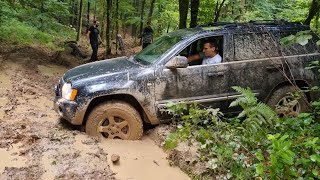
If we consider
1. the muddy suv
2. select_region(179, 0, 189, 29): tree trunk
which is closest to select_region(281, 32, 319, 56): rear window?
the muddy suv

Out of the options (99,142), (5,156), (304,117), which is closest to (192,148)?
(99,142)

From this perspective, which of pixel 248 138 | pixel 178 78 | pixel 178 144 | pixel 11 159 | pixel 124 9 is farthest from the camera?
pixel 124 9

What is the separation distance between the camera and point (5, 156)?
4.77 metres

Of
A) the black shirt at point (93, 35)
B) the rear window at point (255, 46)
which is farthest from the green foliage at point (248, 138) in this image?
the black shirt at point (93, 35)

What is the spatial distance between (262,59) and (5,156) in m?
4.41

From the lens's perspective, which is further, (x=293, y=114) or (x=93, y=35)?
(x=93, y=35)

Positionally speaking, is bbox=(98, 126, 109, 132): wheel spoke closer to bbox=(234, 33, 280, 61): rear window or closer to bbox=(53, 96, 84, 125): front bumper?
bbox=(53, 96, 84, 125): front bumper

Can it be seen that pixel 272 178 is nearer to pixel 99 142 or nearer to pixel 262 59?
pixel 99 142

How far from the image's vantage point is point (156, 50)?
612cm

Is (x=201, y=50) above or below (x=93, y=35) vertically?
above

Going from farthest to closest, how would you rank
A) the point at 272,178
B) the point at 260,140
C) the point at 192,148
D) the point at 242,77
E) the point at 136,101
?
the point at 242,77
the point at 136,101
the point at 192,148
the point at 260,140
the point at 272,178

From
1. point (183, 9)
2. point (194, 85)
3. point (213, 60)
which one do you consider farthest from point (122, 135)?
point (183, 9)

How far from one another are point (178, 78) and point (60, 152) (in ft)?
7.04

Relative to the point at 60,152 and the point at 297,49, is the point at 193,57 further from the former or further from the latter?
the point at 60,152
